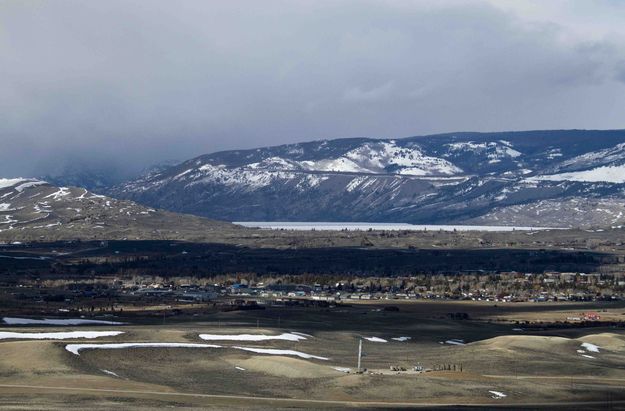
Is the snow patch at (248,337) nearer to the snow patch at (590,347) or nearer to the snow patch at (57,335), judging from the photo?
the snow patch at (57,335)

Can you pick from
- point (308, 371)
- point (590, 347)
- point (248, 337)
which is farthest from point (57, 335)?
point (590, 347)

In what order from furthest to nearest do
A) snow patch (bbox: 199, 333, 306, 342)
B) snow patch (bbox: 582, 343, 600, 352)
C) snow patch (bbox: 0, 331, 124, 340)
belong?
1. snow patch (bbox: 582, 343, 600, 352)
2. snow patch (bbox: 199, 333, 306, 342)
3. snow patch (bbox: 0, 331, 124, 340)

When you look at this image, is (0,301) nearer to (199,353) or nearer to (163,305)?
(163,305)

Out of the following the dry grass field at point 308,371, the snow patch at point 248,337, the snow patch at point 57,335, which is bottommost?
the dry grass field at point 308,371

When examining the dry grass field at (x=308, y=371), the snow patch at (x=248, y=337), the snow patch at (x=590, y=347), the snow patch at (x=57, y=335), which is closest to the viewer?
the dry grass field at (x=308, y=371)

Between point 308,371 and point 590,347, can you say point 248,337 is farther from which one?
point 590,347

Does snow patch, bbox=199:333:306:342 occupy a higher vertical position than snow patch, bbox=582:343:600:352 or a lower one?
higher

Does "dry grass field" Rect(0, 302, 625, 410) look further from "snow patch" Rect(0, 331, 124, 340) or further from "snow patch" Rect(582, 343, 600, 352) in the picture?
"snow patch" Rect(0, 331, 124, 340)

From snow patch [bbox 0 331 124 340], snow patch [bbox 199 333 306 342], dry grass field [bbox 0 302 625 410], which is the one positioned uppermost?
snow patch [bbox 0 331 124 340]

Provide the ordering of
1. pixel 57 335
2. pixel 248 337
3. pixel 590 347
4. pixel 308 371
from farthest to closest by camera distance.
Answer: pixel 590 347, pixel 248 337, pixel 57 335, pixel 308 371

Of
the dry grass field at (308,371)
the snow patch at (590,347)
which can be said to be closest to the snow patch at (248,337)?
the dry grass field at (308,371)

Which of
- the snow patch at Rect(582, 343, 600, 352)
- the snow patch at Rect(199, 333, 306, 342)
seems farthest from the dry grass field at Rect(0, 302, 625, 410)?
the snow patch at Rect(199, 333, 306, 342)

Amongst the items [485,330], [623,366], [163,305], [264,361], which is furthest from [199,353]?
[163,305]
